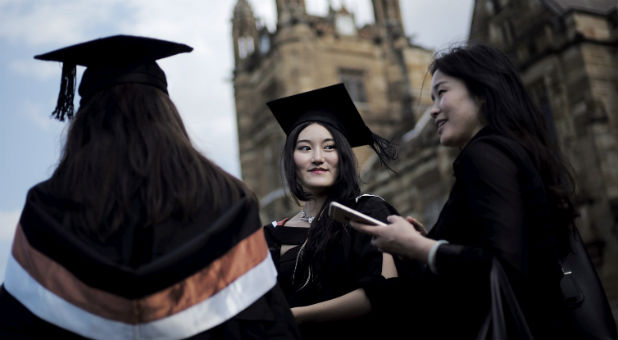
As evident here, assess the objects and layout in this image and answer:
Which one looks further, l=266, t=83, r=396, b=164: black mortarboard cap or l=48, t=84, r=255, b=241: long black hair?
l=266, t=83, r=396, b=164: black mortarboard cap

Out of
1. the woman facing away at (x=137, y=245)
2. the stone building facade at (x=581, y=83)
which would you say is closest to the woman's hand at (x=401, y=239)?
the woman facing away at (x=137, y=245)


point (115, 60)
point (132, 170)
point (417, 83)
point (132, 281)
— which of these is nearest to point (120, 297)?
point (132, 281)

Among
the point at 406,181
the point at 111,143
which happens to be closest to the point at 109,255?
the point at 111,143

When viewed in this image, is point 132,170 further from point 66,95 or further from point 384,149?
point 384,149

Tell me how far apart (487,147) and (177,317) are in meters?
1.40

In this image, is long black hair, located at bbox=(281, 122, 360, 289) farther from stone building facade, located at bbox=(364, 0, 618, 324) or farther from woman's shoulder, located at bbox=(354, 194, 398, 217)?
stone building facade, located at bbox=(364, 0, 618, 324)

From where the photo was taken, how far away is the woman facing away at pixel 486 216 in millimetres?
2373

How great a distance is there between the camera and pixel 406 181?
23.1 meters

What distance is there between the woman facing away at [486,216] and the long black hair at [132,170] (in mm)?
783

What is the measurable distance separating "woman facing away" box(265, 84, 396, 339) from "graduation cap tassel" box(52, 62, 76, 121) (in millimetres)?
1456

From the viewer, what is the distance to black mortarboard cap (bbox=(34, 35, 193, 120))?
104 inches

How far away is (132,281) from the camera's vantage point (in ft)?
7.01

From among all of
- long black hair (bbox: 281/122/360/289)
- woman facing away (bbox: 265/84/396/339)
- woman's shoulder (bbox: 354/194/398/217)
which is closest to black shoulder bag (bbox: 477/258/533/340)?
woman facing away (bbox: 265/84/396/339)

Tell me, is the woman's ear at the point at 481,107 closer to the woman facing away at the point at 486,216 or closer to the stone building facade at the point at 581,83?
the woman facing away at the point at 486,216
